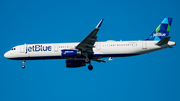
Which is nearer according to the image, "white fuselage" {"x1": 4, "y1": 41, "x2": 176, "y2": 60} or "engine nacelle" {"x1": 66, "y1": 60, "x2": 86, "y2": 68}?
"white fuselage" {"x1": 4, "y1": 41, "x2": 176, "y2": 60}

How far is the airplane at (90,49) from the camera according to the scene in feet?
125

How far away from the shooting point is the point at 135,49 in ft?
A: 129

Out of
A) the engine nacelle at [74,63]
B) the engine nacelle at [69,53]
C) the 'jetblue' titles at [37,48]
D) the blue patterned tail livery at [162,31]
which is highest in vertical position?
the blue patterned tail livery at [162,31]

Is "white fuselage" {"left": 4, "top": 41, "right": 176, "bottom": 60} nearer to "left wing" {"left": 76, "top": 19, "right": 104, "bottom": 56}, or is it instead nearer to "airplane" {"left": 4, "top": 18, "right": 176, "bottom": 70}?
"airplane" {"left": 4, "top": 18, "right": 176, "bottom": 70}

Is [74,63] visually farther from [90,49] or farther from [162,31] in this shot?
[162,31]

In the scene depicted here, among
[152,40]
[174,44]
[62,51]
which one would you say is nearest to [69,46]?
[62,51]

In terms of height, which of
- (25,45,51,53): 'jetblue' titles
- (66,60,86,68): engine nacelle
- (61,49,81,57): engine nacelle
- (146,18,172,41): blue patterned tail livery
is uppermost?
(146,18,172,41): blue patterned tail livery

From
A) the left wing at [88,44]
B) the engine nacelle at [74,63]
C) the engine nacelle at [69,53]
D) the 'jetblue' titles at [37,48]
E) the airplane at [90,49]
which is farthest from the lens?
the engine nacelle at [74,63]

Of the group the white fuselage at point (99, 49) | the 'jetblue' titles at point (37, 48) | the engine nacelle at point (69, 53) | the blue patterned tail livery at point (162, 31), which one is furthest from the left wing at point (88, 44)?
the blue patterned tail livery at point (162, 31)

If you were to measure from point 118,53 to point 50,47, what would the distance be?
9443mm

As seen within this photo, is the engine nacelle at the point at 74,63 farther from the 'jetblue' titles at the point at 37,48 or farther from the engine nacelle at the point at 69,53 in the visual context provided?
the engine nacelle at the point at 69,53

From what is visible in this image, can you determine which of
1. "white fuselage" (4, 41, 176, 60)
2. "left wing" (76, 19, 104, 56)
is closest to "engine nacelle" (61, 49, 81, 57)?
"left wing" (76, 19, 104, 56)

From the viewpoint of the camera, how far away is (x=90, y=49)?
38656 millimetres

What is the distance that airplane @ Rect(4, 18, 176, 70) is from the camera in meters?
38.2
